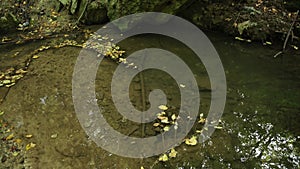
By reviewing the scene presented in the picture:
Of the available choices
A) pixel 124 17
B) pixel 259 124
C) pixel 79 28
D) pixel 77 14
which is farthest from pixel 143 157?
pixel 77 14

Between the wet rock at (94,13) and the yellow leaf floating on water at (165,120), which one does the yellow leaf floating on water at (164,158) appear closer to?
the yellow leaf floating on water at (165,120)

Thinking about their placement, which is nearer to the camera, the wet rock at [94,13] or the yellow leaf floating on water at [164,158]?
the yellow leaf floating on water at [164,158]

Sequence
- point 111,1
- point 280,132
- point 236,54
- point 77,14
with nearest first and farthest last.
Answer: point 280,132, point 236,54, point 111,1, point 77,14

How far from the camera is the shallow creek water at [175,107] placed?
12.5 feet

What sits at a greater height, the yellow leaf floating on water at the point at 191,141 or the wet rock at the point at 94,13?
the wet rock at the point at 94,13

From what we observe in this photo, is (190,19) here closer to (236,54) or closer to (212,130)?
(236,54)

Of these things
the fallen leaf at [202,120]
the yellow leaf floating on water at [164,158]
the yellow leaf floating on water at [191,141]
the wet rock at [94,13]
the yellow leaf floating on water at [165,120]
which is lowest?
the yellow leaf floating on water at [164,158]

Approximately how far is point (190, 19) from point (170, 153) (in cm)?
467

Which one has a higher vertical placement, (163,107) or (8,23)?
(8,23)

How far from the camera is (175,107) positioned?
471 centimetres

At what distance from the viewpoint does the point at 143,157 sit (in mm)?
3799

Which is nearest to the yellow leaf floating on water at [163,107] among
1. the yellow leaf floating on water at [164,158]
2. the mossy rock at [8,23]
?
the yellow leaf floating on water at [164,158]

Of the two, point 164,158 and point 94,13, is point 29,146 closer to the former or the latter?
point 164,158

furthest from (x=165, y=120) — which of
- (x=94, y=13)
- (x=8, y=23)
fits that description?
(x=8, y=23)
